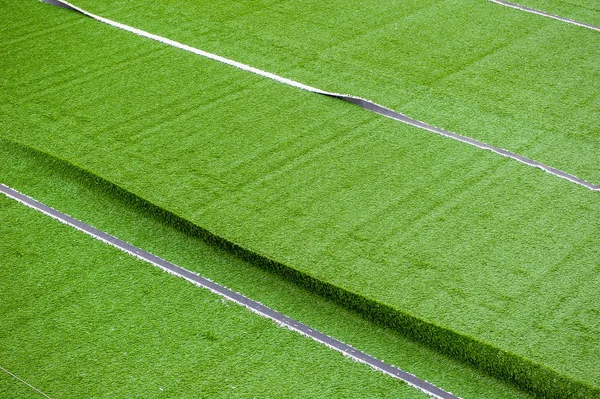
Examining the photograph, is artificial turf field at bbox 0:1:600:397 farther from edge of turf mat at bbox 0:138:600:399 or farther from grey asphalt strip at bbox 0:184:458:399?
grey asphalt strip at bbox 0:184:458:399

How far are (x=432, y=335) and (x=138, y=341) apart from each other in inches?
42.9

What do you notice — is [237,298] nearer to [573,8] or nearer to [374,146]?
[374,146]

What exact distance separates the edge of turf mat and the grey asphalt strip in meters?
0.18

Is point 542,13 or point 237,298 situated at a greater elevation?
point 542,13

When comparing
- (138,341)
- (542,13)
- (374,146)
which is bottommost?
(138,341)

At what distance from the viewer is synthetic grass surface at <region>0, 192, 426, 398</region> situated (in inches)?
105

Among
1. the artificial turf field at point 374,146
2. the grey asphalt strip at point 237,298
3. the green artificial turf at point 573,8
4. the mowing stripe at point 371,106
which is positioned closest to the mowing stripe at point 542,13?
the green artificial turf at point 573,8

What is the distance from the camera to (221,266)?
127 inches

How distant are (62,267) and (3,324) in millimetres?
361

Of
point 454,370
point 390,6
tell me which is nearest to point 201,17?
point 390,6

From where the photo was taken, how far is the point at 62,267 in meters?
3.21

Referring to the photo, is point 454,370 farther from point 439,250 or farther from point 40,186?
point 40,186

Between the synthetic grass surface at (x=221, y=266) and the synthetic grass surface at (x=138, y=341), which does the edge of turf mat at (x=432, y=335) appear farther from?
the synthetic grass surface at (x=138, y=341)

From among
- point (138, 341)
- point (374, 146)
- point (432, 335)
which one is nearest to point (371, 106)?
point (374, 146)
